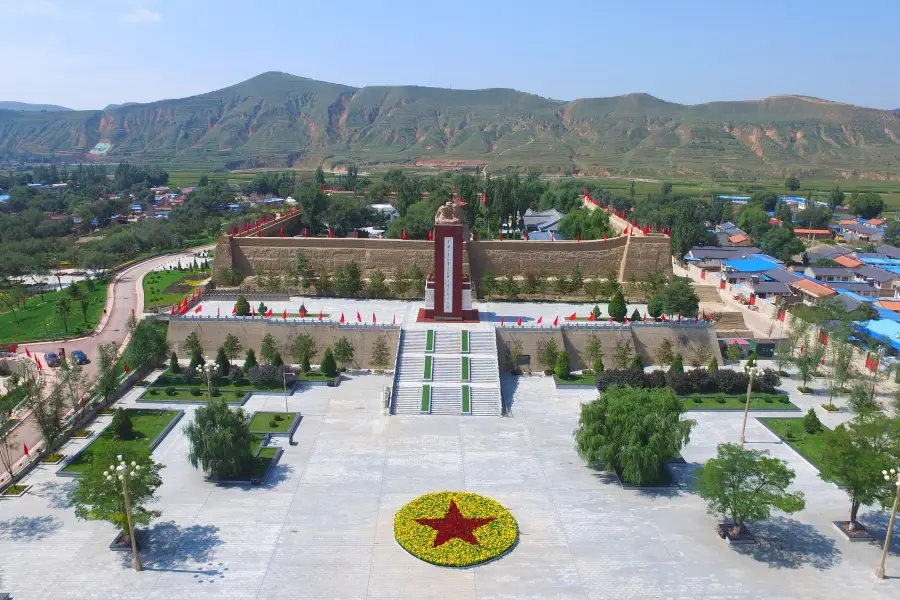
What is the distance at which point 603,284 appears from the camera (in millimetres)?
36656

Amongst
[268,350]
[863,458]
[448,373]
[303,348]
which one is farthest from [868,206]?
[268,350]

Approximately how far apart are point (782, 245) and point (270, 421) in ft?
166

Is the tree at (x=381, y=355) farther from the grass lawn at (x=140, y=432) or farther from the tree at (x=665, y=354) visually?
the tree at (x=665, y=354)

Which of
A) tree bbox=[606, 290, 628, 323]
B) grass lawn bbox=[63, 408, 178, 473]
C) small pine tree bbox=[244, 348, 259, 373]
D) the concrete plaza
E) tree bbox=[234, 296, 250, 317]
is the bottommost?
the concrete plaza

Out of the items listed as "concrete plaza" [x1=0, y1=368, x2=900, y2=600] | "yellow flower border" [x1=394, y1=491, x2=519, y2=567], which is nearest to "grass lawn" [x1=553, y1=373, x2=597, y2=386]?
"concrete plaza" [x1=0, y1=368, x2=900, y2=600]

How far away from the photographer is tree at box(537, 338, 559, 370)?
29.0 metres

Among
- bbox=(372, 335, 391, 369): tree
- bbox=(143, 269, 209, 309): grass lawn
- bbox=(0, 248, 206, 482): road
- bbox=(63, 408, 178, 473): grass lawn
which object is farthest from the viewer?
bbox=(143, 269, 209, 309): grass lawn

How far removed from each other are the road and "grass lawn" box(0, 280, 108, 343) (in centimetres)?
72

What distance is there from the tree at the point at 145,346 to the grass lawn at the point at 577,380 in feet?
59.7

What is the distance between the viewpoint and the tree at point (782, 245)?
56031 mm

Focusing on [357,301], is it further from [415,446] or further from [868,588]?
[868,588]

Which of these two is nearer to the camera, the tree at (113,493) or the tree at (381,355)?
the tree at (113,493)

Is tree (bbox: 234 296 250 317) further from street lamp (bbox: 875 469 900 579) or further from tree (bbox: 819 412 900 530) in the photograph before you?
street lamp (bbox: 875 469 900 579)

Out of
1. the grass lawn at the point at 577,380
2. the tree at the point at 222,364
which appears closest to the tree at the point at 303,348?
the tree at the point at 222,364
